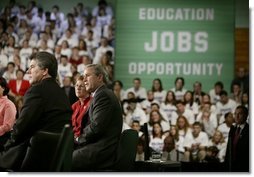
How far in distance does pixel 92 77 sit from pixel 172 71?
6.72 metres

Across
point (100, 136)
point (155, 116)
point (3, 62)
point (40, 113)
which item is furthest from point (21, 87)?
point (40, 113)

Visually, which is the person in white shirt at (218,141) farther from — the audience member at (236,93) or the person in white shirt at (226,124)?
the audience member at (236,93)

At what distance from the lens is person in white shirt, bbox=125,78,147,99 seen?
35.2ft

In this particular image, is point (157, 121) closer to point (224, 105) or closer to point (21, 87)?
point (224, 105)

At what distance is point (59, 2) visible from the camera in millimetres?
11359

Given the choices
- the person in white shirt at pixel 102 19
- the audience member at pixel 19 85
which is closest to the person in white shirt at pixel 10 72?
the audience member at pixel 19 85

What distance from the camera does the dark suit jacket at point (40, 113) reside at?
12.2 ft

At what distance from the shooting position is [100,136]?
426cm

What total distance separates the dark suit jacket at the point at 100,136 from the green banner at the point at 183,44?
22.0 feet

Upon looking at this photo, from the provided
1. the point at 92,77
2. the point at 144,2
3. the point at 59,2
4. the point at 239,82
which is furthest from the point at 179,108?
the point at 92,77

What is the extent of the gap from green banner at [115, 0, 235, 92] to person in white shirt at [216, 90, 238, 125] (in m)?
0.52

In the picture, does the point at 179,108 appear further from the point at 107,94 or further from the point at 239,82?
the point at 107,94

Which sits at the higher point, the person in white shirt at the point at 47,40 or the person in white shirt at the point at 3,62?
the person in white shirt at the point at 47,40

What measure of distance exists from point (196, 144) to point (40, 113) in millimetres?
6371
